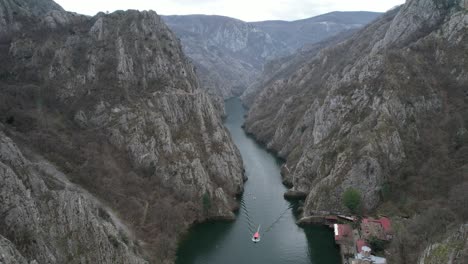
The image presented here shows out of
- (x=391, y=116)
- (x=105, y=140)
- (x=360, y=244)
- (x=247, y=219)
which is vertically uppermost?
(x=391, y=116)

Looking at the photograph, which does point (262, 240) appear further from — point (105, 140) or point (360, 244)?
point (105, 140)

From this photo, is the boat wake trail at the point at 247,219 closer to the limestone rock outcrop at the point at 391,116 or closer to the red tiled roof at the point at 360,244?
the limestone rock outcrop at the point at 391,116

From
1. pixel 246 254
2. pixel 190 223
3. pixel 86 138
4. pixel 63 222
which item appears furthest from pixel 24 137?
pixel 246 254

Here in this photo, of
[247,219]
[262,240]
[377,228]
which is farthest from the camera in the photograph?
[247,219]

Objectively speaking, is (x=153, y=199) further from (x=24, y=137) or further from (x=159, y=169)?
(x=24, y=137)

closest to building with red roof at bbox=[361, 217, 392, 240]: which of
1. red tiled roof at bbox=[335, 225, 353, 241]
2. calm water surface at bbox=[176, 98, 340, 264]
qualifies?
red tiled roof at bbox=[335, 225, 353, 241]

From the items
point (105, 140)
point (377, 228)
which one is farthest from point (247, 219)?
point (105, 140)

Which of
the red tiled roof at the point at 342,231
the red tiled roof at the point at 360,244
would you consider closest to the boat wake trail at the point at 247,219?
the red tiled roof at the point at 342,231
